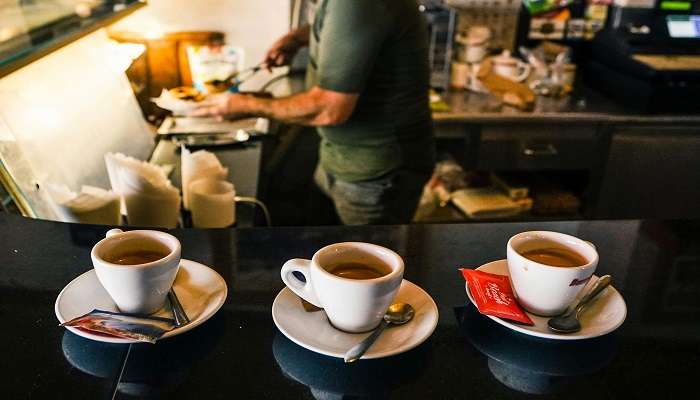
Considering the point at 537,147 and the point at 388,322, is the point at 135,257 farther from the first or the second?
the point at 537,147

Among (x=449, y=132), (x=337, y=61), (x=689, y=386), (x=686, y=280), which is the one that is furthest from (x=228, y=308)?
(x=449, y=132)

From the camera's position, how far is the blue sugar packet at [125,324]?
27.7 inches

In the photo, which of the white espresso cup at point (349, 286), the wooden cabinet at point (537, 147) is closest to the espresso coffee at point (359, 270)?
the white espresso cup at point (349, 286)

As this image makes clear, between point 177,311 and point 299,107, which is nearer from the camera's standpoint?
point 177,311

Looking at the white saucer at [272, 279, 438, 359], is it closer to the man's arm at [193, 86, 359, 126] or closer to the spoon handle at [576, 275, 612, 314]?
the spoon handle at [576, 275, 612, 314]

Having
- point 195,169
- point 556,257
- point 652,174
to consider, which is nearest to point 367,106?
point 195,169

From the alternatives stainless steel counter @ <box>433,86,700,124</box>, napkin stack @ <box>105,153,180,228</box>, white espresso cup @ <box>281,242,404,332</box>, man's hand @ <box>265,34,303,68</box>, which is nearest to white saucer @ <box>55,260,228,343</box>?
white espresso cup @ <box>281,242,404,332</box>

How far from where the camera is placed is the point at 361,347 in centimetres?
69

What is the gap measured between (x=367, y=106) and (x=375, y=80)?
0.08 metres

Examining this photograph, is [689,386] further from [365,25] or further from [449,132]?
[449,132]

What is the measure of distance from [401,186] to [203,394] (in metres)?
1.30

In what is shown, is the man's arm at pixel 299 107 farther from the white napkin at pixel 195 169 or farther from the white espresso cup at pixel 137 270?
the white espresso cup at pixel 137 270

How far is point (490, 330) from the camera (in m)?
0.77

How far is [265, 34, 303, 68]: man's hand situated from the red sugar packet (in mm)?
1614
